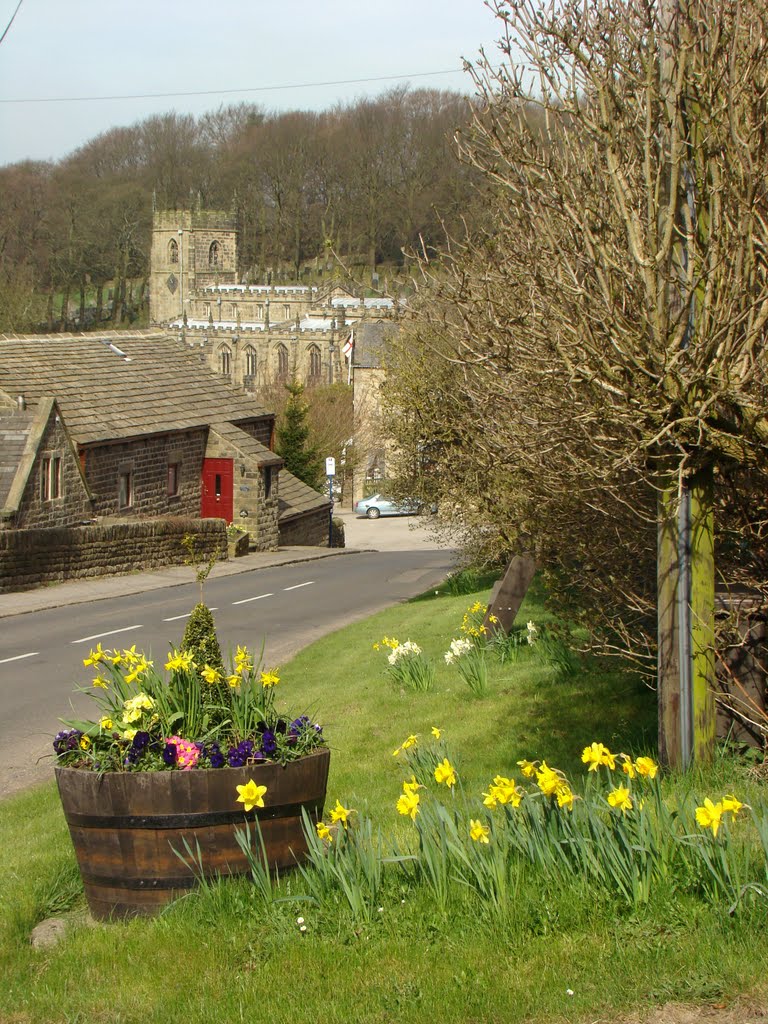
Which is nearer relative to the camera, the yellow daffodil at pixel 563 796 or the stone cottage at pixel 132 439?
the yellow daffodil at pixel 563 796

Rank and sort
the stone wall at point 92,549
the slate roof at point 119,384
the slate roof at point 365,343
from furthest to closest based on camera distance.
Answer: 1. the slate roof at point 365,343
2. the slate roof at point 119,384
3. the stone wall at point 92,549

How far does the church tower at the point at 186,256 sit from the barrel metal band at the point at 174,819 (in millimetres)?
133539

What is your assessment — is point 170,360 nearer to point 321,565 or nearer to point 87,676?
point 321,565

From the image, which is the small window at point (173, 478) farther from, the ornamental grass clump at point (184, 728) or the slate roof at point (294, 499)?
the ornamental grass clump at point (184, 728)

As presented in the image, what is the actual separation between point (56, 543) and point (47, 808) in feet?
59.1

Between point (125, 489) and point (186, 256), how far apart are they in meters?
109

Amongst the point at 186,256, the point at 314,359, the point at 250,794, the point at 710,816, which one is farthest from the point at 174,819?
the point at 186,256

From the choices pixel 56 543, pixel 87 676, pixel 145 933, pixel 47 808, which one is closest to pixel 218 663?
pixel 145 933

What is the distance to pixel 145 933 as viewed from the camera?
220 inches

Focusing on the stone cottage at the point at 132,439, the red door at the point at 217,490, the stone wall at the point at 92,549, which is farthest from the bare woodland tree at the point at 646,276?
the red door at the point at 217,490

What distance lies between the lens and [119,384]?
117ft

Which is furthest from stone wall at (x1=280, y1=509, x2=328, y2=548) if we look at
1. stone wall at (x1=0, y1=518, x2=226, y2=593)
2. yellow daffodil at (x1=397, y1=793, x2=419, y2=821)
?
yellow daffodil at (x1=397, y1=793, x2=419, y2=821)

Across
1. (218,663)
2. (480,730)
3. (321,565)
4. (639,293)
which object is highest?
(639,293)

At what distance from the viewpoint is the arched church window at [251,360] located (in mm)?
115312
